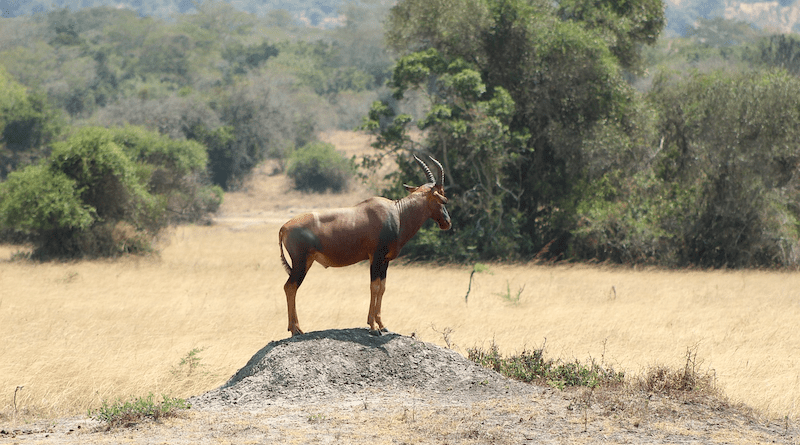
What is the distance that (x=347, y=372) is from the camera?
392 inches

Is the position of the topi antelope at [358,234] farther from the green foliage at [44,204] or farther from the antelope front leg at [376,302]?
the green foliage at [44,204]

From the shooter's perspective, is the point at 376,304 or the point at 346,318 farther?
the point at 346,318

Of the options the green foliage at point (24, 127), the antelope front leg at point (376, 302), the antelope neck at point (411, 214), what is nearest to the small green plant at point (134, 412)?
the antelope front leg at point (376, 302)

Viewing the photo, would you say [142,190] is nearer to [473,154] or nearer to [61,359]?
[473,154]

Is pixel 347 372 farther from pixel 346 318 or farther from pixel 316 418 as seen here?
pixel 346 318

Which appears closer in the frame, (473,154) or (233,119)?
(473,154)

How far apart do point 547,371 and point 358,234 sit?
3.00 m

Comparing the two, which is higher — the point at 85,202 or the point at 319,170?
the point at 85,202

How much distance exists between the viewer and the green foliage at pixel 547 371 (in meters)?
10.2

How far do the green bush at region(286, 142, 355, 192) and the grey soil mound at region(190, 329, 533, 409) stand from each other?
43485 mm

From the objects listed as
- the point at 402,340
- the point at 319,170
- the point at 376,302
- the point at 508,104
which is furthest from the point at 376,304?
the point at 319,170

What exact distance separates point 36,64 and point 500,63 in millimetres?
67958

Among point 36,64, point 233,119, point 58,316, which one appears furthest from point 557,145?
point 36,64

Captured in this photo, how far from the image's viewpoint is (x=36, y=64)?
8019 cm
